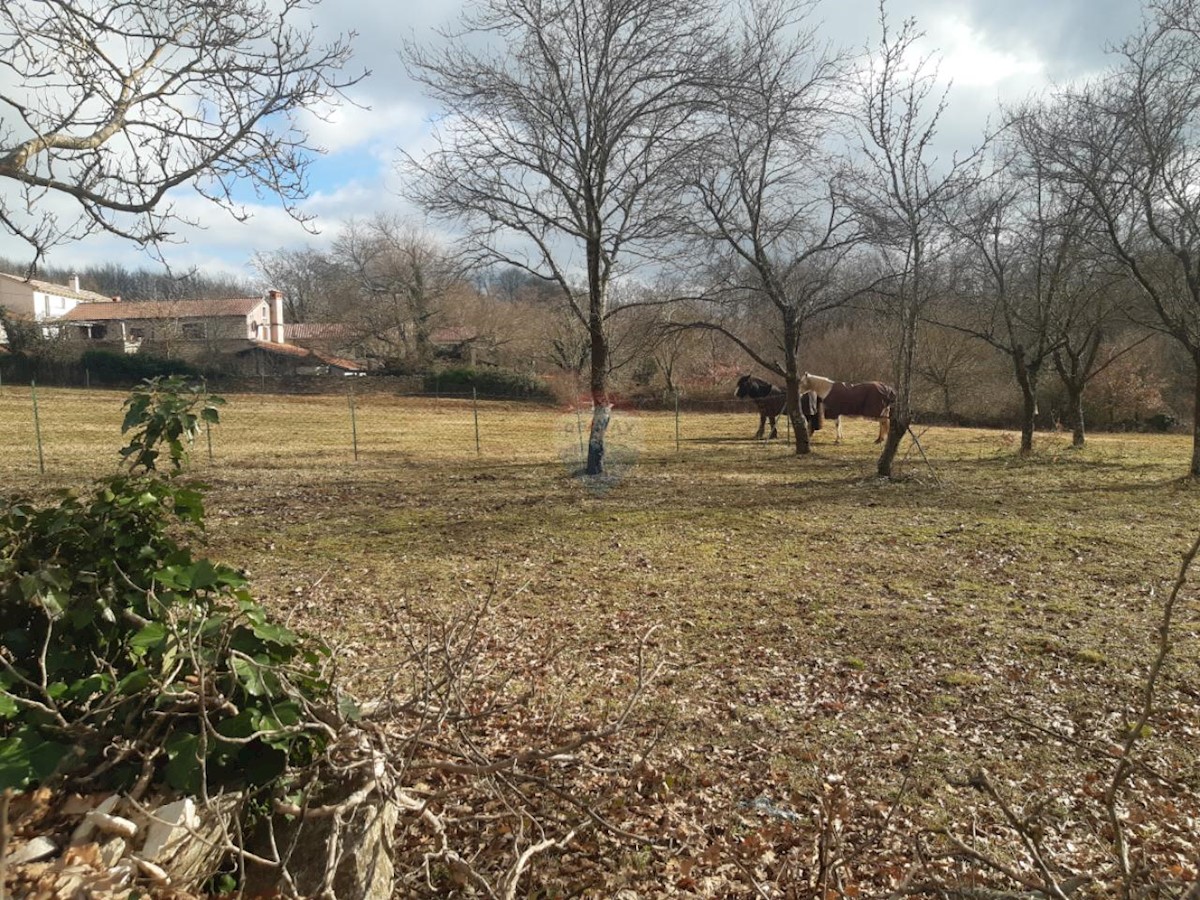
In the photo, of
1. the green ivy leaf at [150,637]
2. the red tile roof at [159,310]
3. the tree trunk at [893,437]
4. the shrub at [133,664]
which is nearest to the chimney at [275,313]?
the red tile roof at [159,310]

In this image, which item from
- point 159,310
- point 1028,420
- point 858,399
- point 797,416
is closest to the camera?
point 1028,420

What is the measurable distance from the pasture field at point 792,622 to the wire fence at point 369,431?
33.6 inches

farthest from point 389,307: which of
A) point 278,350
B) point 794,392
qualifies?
point 794,392

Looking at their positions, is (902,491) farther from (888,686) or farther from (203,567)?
(203,567)

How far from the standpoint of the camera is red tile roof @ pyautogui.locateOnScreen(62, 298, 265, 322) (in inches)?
1614

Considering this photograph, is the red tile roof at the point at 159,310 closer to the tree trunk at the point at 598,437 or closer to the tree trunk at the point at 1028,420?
the tree trunk at the point at 598,437

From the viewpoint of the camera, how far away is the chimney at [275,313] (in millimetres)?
50406

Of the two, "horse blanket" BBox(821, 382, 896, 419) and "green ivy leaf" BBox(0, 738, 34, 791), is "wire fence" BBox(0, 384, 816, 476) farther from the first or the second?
"green ivy leaf" BBox(0, 738, 34, 791)

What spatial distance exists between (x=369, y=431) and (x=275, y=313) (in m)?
33.9

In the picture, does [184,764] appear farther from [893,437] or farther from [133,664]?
[893,437]

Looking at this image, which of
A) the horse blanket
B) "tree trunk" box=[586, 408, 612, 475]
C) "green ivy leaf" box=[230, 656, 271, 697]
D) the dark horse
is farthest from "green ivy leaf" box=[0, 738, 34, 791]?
the horse blanket

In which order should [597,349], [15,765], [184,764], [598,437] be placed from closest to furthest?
[15,765], [184,764], [597,349], [598,437]

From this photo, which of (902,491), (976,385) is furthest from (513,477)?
(976,385)

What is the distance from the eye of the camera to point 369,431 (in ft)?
72.8
